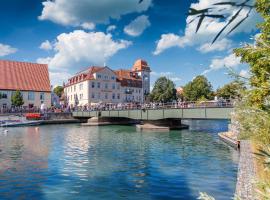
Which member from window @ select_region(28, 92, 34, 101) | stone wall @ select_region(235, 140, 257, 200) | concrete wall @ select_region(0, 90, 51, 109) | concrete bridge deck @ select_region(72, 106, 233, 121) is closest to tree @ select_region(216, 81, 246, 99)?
stone wall @ select_region(235, 140, 257, 200)

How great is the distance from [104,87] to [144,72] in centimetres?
3000

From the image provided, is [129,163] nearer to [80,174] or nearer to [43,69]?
[80,174]

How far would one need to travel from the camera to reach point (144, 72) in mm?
124000

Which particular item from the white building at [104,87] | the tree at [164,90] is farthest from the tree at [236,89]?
the tree at [164,90]

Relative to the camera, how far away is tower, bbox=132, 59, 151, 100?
402 ft

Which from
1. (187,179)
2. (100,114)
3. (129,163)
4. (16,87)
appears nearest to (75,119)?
(100,114)

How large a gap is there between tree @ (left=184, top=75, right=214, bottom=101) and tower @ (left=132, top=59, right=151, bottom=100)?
27.7 m

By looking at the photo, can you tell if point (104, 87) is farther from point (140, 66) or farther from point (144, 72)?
point (144, 72)

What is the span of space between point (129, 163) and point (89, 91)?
75.5m

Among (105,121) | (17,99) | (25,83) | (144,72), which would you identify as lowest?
(105,121)

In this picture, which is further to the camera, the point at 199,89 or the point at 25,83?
the point at 199,89

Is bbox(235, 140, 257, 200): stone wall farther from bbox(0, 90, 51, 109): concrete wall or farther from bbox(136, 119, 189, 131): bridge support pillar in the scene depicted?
bbox(0, 90, 51, 109): concrete wall

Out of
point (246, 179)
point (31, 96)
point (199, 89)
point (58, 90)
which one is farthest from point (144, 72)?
point (246, 179)

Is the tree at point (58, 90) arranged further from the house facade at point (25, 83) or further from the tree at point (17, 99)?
the tree at point (17, 99)
